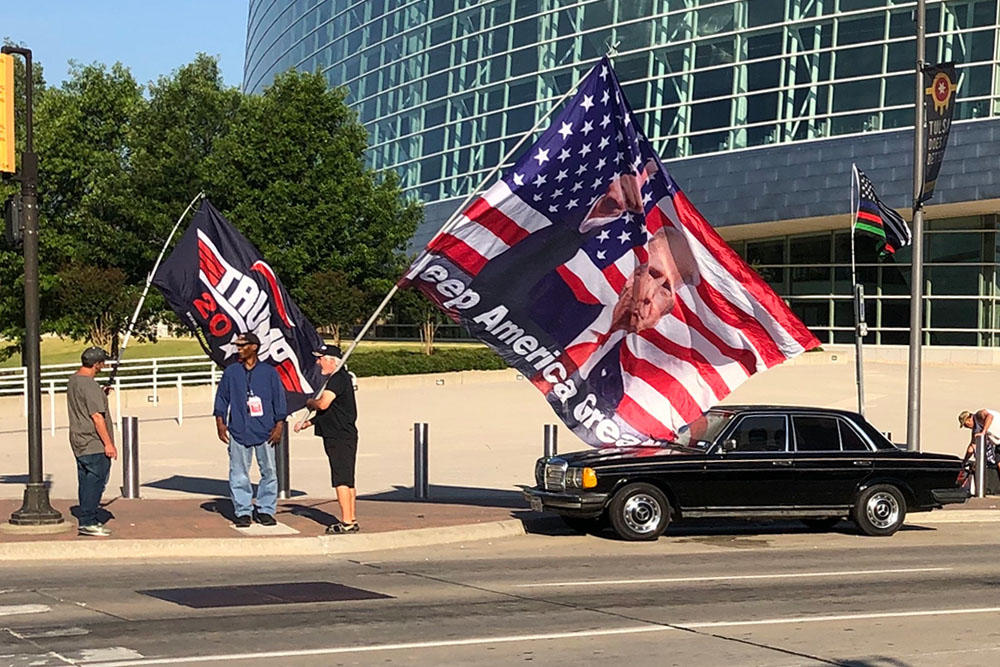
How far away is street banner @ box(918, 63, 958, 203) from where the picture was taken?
2122 centimetres

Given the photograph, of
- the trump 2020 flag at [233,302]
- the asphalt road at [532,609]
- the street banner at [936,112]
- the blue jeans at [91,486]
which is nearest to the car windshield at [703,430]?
the asphalt road at [532,609]

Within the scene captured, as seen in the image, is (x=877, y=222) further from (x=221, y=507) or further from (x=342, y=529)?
(x=342, y=529)

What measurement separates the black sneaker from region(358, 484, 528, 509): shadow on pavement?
3.46m

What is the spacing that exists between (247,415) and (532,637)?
5.69 metres

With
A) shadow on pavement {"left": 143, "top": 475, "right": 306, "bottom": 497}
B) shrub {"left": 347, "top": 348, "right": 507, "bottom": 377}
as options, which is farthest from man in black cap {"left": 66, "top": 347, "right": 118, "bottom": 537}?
shrub {"left": 347, "top": 348, "right": 507, "bottom": 377}

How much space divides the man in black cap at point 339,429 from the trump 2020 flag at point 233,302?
232cm

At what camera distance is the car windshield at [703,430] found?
1580cm

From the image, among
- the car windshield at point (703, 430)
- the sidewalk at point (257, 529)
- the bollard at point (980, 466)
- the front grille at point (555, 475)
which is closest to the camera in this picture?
the sidewalk at point (257, 529)

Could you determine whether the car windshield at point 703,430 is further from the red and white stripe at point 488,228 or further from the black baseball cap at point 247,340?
the black baseball cap at point 247,340

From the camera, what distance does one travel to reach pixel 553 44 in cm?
6222

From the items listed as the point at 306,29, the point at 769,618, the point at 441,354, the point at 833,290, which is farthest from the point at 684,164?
the point at 769,618

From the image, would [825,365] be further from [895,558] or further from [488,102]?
[895,558]

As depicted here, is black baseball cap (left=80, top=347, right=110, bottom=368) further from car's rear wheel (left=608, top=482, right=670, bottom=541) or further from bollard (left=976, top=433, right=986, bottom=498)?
bollard (left=976, top=433, right=986, bottom=498)

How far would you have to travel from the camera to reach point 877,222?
24.6 m
